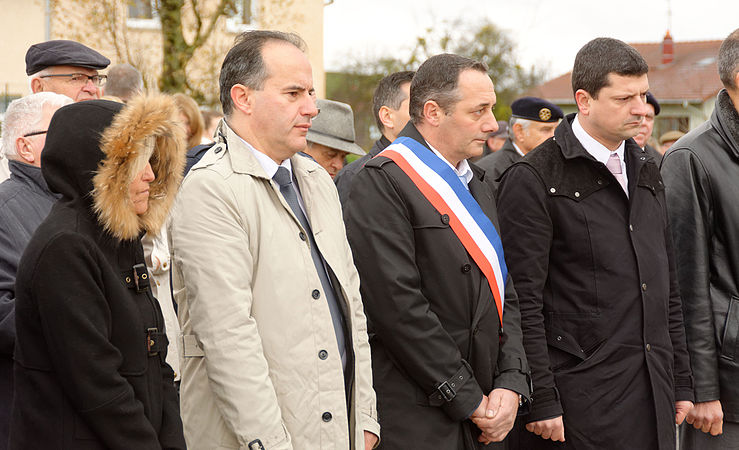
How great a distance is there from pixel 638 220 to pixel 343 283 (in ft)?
5.32

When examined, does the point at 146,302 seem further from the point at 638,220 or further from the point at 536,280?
the point at 638,220

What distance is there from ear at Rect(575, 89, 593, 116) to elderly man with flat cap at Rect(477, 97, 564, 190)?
12.3ft

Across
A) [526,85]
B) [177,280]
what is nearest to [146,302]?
[177,280]

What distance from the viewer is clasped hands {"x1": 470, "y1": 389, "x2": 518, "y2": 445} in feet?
11.8

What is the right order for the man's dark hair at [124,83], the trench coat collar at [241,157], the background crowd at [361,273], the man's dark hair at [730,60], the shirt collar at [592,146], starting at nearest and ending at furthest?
1. the background crowd at [361,273]
2. the trench coat collar at [241,157]
3. the shirt collar at [592,146]
4. the man's dark hair at [730,60]
5. the man's dark hair at [124,83]

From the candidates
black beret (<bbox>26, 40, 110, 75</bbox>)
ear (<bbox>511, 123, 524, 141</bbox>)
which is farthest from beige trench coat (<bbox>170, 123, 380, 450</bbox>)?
ear (<bbox>511, 123, 524, 141</bbox>)

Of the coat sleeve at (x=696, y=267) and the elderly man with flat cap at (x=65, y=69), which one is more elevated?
the elderly man with flat cap at (x=65, y=69)

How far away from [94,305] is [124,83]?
3.50 meters

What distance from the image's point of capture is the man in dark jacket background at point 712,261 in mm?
4195

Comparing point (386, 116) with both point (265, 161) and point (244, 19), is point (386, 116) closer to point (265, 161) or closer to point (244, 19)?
point (265, 161)

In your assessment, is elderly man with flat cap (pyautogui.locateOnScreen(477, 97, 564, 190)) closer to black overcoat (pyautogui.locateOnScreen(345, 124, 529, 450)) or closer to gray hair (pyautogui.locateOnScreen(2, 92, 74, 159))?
black overcoat (pyautogui.locateOnScreen(345, 124, 529, 450))

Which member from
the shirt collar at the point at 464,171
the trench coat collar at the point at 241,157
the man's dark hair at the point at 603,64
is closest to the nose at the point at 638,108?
the man's dark hair at the point at 603,64

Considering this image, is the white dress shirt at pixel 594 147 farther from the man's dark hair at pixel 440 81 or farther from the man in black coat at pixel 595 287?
the man's dark hair at pixel 440 81

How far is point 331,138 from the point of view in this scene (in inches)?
222
